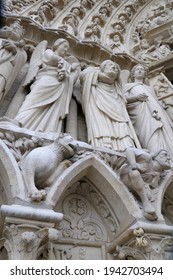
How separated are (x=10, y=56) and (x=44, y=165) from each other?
1.73m

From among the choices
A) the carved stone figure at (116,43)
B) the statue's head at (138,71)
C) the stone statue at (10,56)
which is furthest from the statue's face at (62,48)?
the carved stone figure at (116,43)

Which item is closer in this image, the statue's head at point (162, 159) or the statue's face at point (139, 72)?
the statue's head at point (162, 159)

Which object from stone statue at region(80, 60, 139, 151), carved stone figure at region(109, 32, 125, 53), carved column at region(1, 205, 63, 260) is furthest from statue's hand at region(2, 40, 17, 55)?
carved stone figure at region(109, 32, 125, 53)

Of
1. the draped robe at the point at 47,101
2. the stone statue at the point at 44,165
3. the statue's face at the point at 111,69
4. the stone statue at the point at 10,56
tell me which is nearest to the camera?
the stone statue at the point at 44,165

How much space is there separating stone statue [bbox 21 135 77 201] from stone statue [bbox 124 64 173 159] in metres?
1.35

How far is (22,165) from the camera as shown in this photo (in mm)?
3631

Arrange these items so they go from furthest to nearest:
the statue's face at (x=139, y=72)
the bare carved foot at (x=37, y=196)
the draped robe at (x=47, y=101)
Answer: the statue's face at (x=139, y=72)
the draped robe at (x=47, y=101)
the bare carved foot at (x=37, y=196)

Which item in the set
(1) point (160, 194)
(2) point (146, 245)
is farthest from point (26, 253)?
(1) point (160, 194)

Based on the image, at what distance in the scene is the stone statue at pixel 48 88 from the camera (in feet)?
14.1

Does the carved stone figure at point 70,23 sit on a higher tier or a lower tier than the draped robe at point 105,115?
higher

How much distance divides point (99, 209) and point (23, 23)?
121 inches

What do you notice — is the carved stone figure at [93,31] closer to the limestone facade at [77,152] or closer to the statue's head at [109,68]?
the limestone facade at [77,152]

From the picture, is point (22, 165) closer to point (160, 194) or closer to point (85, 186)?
point (85, 186)

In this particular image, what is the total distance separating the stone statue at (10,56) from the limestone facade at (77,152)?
13mm
